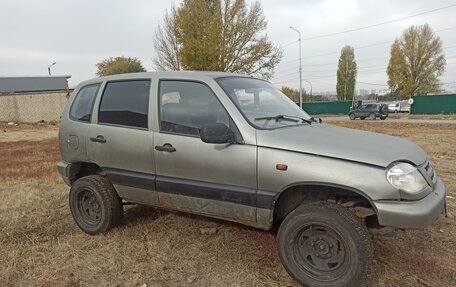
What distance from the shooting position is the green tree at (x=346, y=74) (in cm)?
6781

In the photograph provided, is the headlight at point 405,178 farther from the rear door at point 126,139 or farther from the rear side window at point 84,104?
the rear side window at point 84,104

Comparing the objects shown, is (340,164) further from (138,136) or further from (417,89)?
(417,89)

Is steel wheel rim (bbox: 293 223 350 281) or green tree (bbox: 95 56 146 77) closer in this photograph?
steel wheel rim (bbox: 293 223 350 281)

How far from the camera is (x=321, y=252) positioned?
2902 millimetres

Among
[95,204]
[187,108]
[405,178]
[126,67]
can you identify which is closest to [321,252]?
[405,178]

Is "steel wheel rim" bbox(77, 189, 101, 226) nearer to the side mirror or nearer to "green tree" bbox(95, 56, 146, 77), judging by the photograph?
the side mirror

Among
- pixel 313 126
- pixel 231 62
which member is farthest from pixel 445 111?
pixel 313 126

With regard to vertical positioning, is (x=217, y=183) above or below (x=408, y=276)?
above

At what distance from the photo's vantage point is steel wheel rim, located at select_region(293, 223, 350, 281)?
282 cm

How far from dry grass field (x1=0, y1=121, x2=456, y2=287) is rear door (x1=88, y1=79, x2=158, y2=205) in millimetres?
580

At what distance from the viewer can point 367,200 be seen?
2.78 m

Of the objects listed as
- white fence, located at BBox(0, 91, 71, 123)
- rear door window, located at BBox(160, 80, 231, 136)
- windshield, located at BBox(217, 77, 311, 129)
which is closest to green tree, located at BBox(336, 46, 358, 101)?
white fence, located at BBox(0, 91, 71, 123)

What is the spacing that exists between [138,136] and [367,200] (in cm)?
224

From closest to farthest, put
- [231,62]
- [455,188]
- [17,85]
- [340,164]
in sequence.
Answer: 1. [340,164]
2. [455,188]
3. [231,62]
4. [17,85]
